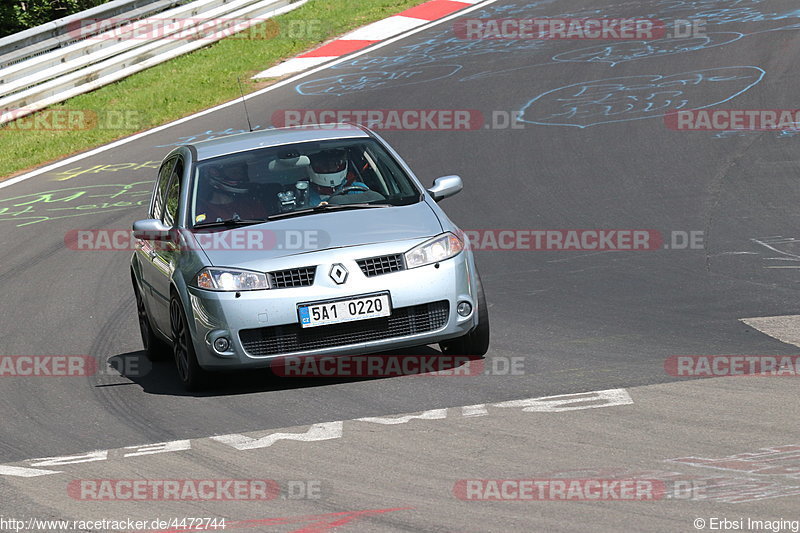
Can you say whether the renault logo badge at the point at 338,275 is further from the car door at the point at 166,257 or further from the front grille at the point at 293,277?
the car door at the point at 166,257

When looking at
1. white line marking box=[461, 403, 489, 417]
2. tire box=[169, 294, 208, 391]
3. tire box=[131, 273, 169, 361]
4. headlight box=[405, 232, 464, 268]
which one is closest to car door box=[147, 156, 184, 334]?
tire box=[169, 294, 208, 391]

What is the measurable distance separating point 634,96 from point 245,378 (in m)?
10.5

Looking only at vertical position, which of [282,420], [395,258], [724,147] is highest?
[395,258]

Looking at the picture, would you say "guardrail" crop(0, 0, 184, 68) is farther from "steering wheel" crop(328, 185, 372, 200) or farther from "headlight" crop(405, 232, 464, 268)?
"headlight" crop(405, 232, 464, 268)

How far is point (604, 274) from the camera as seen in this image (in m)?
10.3

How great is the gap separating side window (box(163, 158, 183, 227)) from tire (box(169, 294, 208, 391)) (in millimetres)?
719

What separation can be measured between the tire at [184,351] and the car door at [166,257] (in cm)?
18

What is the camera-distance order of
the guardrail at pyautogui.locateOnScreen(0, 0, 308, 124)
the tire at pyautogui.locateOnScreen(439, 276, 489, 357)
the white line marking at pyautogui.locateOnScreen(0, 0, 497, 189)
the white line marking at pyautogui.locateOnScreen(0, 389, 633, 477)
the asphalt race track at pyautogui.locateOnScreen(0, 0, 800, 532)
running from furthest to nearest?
the guardrail at pyautogui.locateOnScreen(0, 0, 308, 124) → the white line marking at pyautogui.locateOnScreen(0, 0, 497, 189) → the tire at pyautogui.locateOnScreen(439, 276, 489, 357) → the white line marking at pyautogui.locateOnScreen(0, 389, 633, 477) → the asphalt race track at pyautogui.locateOnScreen(0, 0, 800, 532)

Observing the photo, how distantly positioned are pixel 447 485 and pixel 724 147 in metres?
9.91

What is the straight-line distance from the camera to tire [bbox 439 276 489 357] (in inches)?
312

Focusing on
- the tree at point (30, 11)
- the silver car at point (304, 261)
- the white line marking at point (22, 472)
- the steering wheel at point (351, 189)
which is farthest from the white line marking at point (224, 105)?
the white line marking at point (22, 472)

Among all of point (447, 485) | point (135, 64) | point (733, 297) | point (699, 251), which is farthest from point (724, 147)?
point (135, 64)

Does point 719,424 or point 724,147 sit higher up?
point 719,424

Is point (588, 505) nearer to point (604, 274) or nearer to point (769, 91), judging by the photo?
point (604, 274)
